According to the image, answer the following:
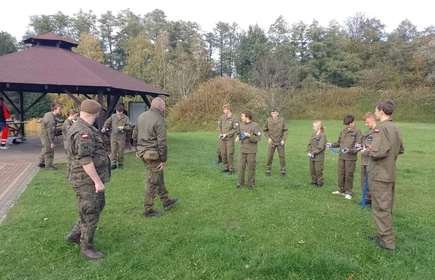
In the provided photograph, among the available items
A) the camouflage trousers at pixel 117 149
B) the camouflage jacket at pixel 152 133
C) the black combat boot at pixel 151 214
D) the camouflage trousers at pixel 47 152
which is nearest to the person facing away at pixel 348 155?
the camouflage jacket at pixel 152 133

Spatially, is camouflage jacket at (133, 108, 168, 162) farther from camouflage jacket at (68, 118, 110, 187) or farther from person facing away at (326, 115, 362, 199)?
person facing away at (326, 115, 362, 199)

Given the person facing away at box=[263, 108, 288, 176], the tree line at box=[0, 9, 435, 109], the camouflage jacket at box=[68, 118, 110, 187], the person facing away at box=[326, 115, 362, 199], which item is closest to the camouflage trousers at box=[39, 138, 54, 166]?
the camouflage jacket at box=[68, 118, 110, 187]

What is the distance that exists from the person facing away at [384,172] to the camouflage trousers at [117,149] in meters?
7.05

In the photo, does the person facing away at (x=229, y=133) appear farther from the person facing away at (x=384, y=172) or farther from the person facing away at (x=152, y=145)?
the person facing away at (x=384, y=172)

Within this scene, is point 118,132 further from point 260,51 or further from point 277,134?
point 260,51

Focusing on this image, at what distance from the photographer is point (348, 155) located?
6.73 meters

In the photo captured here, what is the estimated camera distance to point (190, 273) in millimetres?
3613

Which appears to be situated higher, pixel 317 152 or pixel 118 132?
pixel 118 132

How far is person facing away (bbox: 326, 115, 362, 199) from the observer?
6.68m

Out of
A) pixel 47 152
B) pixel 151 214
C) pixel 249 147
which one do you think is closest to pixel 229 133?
pixel 249 147

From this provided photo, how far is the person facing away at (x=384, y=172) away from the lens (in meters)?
4.18

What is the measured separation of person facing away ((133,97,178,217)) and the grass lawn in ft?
1.53

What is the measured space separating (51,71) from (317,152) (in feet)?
35.8

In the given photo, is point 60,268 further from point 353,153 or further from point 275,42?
point 275,42
